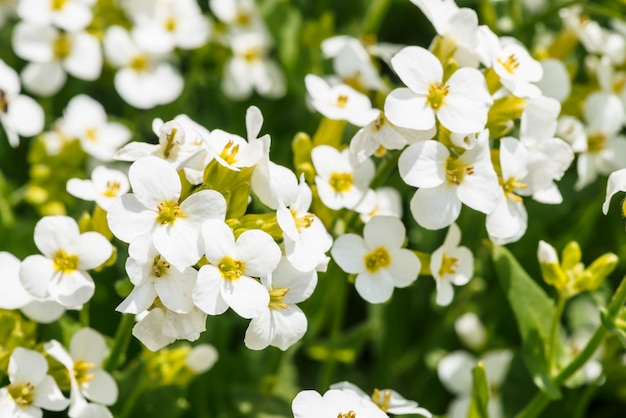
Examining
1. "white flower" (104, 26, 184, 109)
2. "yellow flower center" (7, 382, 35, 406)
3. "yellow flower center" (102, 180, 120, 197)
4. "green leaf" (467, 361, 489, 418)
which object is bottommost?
"white flower" (104, 26, 184, 109)

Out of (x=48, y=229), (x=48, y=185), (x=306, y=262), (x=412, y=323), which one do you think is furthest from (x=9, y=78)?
(x=412, y=323)

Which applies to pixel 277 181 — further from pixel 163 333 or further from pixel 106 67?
pixel 106 67

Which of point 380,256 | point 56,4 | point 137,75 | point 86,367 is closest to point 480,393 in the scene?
point 380,256

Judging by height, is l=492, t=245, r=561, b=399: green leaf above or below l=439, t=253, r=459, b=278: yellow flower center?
below

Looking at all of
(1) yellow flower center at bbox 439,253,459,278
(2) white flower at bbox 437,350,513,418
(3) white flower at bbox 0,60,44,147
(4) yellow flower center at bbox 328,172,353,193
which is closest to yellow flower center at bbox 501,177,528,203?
(1) yellow flower center at bbox 439,253,459,278

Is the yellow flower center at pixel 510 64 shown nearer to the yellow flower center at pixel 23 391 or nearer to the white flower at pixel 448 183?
the white flower at pixel 448 183

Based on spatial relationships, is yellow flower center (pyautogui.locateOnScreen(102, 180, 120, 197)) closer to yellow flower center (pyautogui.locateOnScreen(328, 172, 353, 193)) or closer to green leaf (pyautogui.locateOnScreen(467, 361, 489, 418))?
yellow flower center (pyautogui.locateOnScreen(328, 172, 353, 193))
